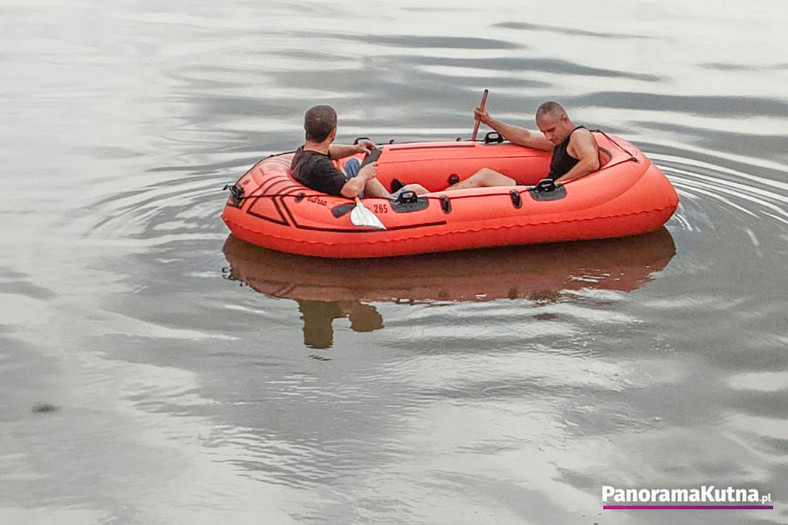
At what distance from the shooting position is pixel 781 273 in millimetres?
7707

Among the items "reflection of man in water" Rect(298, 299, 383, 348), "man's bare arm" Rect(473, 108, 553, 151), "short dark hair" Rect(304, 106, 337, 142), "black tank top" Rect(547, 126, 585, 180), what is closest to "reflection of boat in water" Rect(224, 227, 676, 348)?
"reflection of man in water" Rect(298, 299, 383, 348)

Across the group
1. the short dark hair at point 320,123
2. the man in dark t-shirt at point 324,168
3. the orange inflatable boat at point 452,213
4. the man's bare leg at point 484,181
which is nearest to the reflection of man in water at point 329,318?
the orange inflatable boat at point 452,213

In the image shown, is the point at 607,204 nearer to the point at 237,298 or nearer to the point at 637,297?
the point at 637,297

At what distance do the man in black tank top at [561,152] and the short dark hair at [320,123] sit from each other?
1103 mm

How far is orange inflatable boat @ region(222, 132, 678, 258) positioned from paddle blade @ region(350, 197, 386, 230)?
38 millimetres

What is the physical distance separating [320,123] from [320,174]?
340mm

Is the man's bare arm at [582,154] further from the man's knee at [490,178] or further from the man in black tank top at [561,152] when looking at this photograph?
the man's knee at [490,178]

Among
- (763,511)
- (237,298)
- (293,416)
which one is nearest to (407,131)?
(237,298)

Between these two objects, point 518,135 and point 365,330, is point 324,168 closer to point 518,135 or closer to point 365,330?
point 365,330

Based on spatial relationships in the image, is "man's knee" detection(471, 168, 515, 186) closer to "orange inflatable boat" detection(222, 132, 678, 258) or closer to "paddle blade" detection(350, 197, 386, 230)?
"orange inflatable boat" detection(222, 132, 678, 258)

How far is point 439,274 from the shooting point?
25.3ft

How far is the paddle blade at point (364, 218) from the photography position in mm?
7641

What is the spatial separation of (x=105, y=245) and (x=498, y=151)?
296 cm

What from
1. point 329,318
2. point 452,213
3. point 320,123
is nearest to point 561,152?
point 452,213
